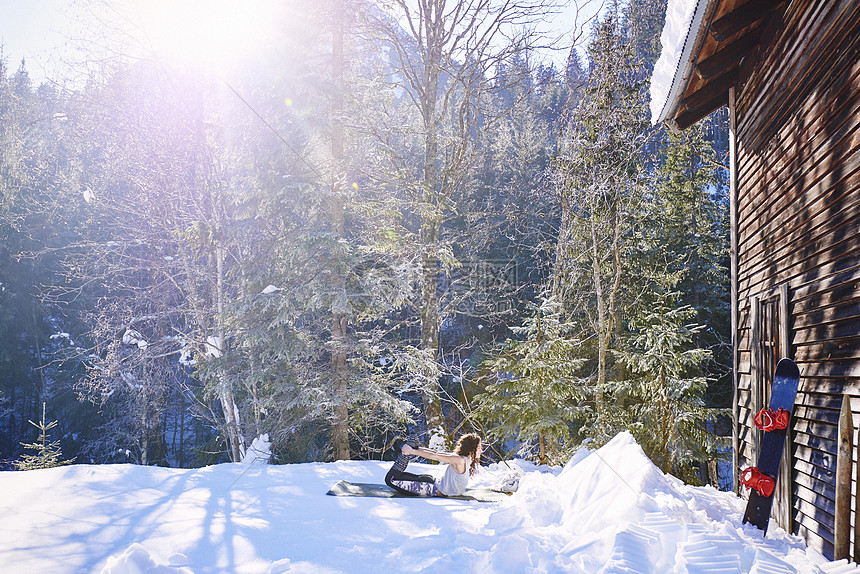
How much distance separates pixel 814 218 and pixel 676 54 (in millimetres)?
2200

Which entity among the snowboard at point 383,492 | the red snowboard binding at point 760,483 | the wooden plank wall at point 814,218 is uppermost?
the wooden plank wall at point 814,218

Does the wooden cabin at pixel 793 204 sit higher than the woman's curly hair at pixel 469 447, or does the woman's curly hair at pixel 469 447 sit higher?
the wooden cabin at pixel 793 204

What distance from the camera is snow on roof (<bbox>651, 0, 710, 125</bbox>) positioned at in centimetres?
425

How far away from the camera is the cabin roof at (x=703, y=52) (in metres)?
4.36

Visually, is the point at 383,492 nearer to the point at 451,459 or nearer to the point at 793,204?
the point at 451,459

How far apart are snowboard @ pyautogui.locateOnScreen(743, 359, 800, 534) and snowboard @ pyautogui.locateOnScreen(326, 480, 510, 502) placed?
2.43 metres

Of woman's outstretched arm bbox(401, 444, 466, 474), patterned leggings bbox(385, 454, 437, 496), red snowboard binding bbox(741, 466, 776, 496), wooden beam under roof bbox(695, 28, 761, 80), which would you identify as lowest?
patterned leggings bbox(385, 454, 437, 496)

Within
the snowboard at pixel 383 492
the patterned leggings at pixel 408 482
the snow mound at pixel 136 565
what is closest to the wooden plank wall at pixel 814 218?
the snowboard at pixel 383 492

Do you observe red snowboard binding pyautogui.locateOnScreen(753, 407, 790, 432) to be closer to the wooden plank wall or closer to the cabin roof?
the wooden plank wall

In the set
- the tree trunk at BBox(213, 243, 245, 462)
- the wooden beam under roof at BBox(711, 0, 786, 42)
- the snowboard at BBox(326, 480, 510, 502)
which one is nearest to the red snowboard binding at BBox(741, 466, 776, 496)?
the snowboard at BBox(326, 480, 510, 502)

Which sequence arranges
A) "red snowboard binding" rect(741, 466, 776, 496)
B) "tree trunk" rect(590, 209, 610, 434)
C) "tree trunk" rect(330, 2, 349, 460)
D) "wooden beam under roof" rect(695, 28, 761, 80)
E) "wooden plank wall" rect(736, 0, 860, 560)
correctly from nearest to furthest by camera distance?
"wooden plank wall" rect(736, 0, 860, 560) < "red snowboard binding" rect(741, 466, 776, 496) < "wooden beam under roof" rect(695, 28, 761, 80) < "tree trunk" rect(330, 2, 349, 460) < "tree trunk" rect(590, 209, 610, 434)

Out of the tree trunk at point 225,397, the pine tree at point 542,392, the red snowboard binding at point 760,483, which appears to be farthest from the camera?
the tree trunk at point 225,397

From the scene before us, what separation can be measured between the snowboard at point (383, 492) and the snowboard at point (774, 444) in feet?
7.96

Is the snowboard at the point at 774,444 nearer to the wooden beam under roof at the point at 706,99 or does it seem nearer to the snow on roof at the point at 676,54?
the snow on roof at the point at 676,54
